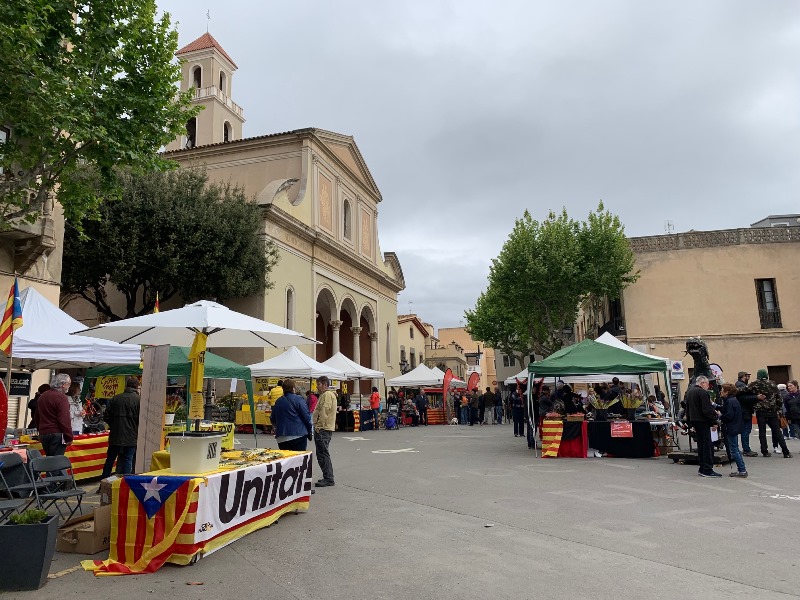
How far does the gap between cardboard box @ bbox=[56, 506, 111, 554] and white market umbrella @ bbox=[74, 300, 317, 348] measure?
233 centimetres

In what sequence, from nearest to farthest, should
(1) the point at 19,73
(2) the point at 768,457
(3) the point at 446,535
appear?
(3) the point at 446,535 < (1) the point at 19,73 < (2) the point at 768,457

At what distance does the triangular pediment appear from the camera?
109ft

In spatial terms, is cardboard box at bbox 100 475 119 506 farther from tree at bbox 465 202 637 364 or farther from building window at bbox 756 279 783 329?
building window at bbox 756 279 783 329

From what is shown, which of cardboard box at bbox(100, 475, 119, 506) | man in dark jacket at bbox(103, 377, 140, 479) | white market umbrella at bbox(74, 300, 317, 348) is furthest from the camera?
man in dark jacket at bbox(103, 377, 140, 479)

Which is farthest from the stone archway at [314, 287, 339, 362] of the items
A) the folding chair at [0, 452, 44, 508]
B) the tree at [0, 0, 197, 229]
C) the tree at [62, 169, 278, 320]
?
the folding chair at [0, 452, 44, 508]

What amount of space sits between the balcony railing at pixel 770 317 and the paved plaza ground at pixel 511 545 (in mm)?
20956

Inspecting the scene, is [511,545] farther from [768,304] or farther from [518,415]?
[768,304]

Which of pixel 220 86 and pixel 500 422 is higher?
pixel 220 86

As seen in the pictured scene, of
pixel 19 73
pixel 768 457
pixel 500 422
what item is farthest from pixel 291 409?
pixel 500 422

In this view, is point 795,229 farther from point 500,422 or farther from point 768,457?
point 768,457

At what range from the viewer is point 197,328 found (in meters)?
7.65

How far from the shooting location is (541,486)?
9344 mm

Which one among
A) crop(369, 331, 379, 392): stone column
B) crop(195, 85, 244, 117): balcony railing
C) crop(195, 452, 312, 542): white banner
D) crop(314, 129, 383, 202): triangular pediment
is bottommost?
crop(195, 452, 312, 542): white banner

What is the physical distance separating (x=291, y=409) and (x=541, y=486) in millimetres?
4074
